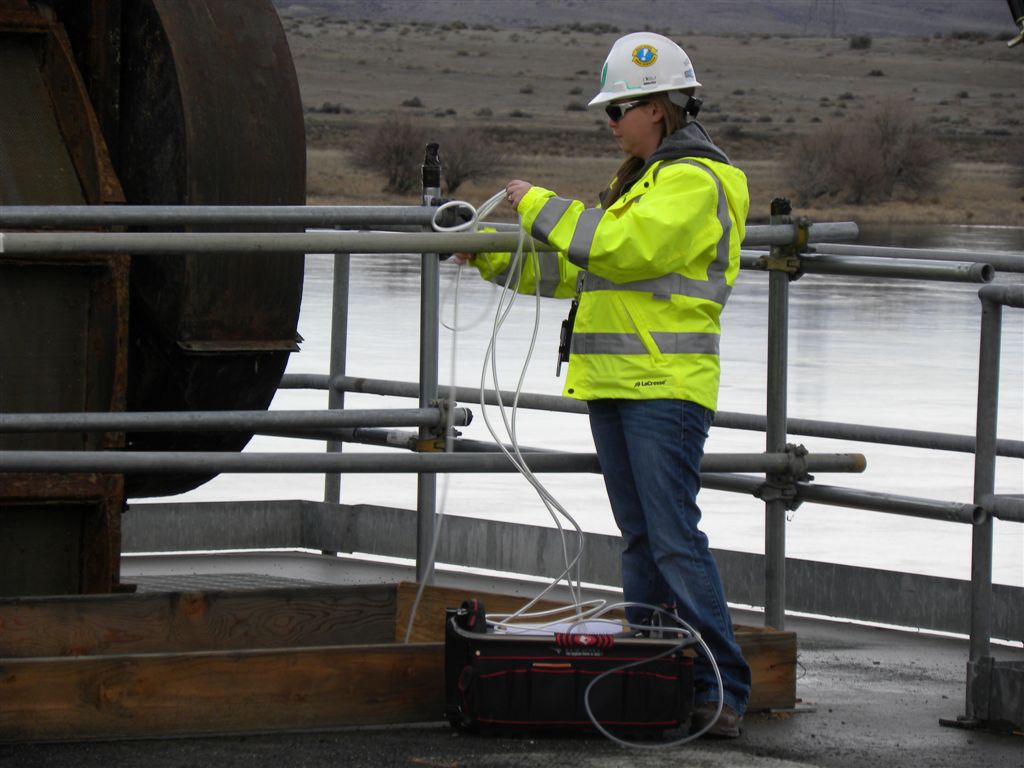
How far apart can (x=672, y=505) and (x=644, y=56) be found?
1.09 metres

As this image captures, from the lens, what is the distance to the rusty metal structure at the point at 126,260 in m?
5.88

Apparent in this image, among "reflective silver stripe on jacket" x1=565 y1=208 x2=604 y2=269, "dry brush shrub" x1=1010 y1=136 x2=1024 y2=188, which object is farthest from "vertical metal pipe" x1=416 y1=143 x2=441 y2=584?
"dry brush shrub" x1=1010 y1=136 x2=1024 y2=188

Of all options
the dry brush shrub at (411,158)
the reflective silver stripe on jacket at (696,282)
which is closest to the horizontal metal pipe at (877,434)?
the reflective silver stripe on jacket at (696,282)

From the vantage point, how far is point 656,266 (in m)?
4.57

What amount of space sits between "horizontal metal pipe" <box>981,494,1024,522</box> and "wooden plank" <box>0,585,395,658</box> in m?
1.75

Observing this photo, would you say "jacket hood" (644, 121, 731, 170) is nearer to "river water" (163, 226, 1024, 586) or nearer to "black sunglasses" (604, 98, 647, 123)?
"black sunglasses" (604, 98, 647, 123)

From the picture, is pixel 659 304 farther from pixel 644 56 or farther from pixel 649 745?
pixel 649 745

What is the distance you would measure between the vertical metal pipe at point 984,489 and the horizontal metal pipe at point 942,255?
0.43 m

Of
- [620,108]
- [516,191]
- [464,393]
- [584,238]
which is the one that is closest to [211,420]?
[516,191]

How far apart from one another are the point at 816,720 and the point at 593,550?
7.42 ft

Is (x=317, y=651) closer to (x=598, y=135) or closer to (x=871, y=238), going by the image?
(x=871, y=238)

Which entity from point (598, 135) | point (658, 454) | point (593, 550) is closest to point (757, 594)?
point (593, 550)

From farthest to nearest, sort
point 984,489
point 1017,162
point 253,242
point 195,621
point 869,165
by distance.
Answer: point 1017,162 → point 869,165 → point 195,621 → point 984,489 → point 253,242

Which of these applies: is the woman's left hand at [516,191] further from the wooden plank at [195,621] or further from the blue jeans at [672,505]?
the wooden plank at [195,621]
